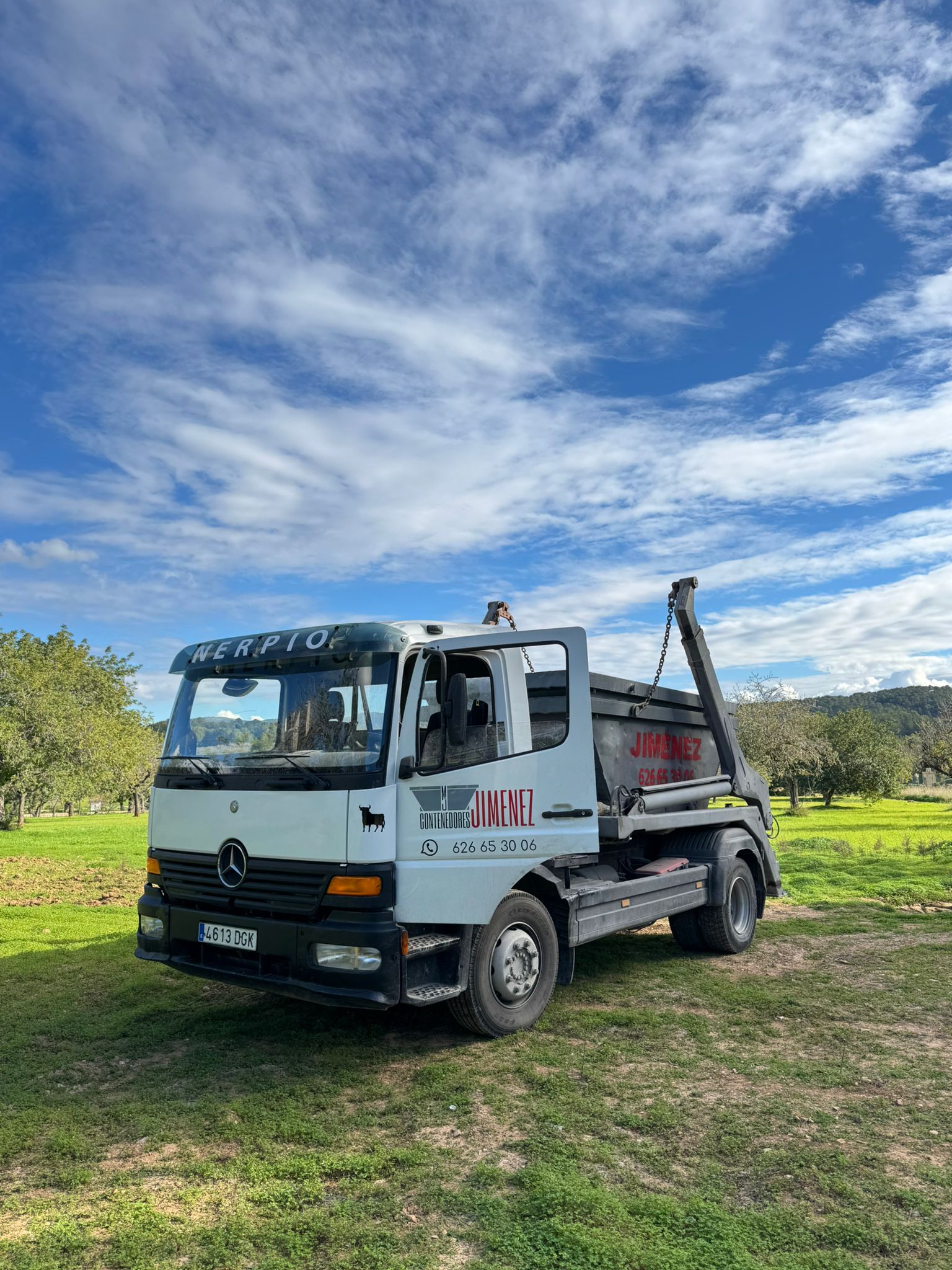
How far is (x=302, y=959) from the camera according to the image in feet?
17.0

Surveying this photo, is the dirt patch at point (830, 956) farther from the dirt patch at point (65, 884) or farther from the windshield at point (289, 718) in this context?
the dirt patch at point (65, 884)

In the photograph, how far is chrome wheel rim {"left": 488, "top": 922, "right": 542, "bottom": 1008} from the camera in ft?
18.8

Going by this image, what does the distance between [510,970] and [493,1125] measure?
4.58 ft

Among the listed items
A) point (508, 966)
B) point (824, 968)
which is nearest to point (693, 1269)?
point (508, 966)

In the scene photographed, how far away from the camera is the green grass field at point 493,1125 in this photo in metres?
3.38

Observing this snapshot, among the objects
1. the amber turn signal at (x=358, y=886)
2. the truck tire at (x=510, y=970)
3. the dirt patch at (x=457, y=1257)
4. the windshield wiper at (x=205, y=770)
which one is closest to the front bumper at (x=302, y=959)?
the amber turn signal at (x=358, y=886)

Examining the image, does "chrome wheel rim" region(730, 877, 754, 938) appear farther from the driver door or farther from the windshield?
the windshield

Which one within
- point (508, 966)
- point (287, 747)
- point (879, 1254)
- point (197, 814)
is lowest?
point (879, 1254)

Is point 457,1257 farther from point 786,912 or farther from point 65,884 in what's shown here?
point 65,884

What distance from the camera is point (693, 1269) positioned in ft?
10.3

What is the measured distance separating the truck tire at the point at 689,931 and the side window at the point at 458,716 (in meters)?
3.81

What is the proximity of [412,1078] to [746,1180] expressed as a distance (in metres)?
2.08

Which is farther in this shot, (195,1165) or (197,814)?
(197,814)

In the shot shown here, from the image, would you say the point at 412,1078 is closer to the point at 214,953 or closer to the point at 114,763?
the point at 214,953
